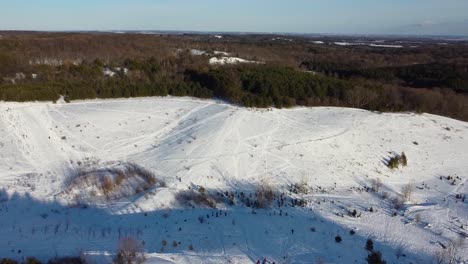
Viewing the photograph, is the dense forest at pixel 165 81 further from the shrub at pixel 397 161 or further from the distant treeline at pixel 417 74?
the shrub at pixel 397 161

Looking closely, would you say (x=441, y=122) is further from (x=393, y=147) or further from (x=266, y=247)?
(x=266, y=247)

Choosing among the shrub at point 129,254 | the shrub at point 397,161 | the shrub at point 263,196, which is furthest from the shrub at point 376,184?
the shrub at point 129,254

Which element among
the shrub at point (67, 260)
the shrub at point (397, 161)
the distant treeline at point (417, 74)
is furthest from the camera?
the distant treeline at point (417, 74)

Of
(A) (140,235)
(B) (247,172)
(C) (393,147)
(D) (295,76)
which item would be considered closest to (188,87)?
(D) (295,76)

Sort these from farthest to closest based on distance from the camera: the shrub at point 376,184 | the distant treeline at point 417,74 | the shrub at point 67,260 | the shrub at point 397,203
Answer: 1. the distant treeline at point 417,74
2. the shrub at point 376,184
3. the shrub at point 397,203
4. the shrub at point 67,260

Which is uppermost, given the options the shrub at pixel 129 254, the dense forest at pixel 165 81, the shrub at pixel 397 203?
the dense forest at pixel 165 81

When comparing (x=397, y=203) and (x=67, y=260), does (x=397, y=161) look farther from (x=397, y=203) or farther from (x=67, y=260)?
(x=67, y=260)

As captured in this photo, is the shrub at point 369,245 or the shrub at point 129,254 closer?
the shrub at point 129,254

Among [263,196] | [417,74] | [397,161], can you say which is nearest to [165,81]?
[263,196]

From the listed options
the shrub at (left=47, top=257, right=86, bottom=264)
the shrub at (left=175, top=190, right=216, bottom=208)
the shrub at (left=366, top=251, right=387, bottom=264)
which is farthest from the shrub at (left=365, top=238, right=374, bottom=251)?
the shrub at (left=47, top=257, right=86, bottom=264)
